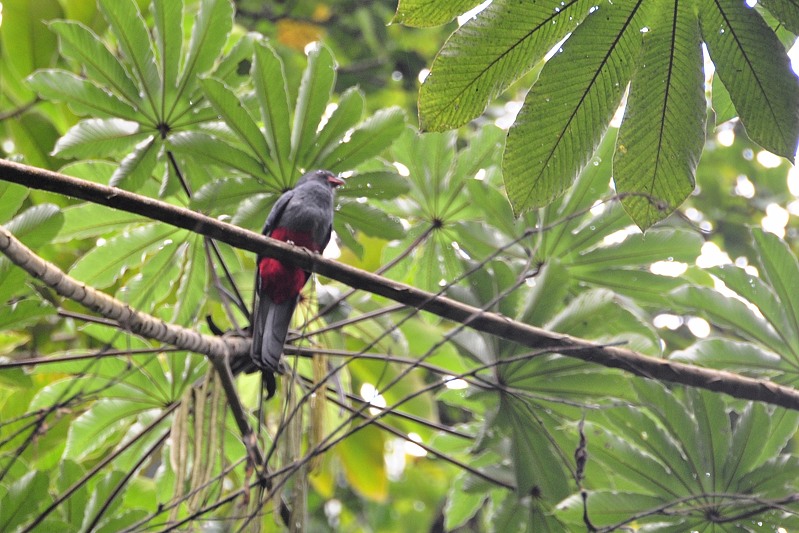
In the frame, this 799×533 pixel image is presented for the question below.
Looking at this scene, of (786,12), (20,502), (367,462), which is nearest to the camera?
(786,12)

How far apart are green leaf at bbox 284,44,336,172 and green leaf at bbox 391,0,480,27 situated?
1.41m

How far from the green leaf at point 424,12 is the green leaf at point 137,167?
1.71 metres

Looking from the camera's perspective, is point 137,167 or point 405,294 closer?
point 405,294

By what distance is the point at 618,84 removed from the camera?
1.73 meters

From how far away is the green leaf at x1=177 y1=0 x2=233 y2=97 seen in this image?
119 inches

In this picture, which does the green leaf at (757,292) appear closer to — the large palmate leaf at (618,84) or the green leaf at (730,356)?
the green leaf at (730,356)

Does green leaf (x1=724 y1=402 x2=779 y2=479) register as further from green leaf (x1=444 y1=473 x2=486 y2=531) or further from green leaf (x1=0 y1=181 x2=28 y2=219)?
green leaf (x1=0 y1=181 x2=28 y2=219)

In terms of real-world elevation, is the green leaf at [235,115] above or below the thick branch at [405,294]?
above

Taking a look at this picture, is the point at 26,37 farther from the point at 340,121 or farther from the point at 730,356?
the point at 730,356

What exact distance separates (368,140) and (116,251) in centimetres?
113

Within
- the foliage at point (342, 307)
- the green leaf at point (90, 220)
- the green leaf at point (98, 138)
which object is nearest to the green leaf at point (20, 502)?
the foliage at point (342, 307)

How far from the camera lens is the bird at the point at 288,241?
302cm

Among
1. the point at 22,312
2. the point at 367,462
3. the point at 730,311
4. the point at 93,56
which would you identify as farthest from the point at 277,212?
the point at 730,311

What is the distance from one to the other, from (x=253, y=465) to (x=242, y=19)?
5.27 m
